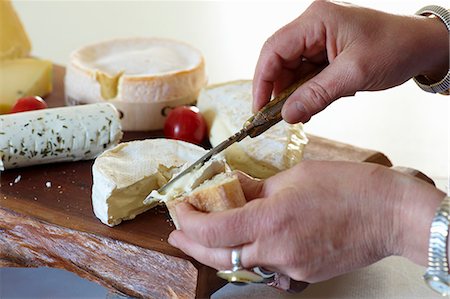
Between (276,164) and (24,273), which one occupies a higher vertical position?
(276,164)

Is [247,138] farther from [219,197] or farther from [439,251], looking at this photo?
[439,251]

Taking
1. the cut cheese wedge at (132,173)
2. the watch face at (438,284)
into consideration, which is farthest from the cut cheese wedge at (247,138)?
the watch face at (438,284)

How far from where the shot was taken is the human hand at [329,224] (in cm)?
115

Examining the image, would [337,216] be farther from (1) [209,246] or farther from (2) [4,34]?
(2) [4,34]

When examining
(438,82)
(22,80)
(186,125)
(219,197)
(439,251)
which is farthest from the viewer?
(22,80)

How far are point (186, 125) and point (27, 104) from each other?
42cm

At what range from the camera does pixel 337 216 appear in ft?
3.81

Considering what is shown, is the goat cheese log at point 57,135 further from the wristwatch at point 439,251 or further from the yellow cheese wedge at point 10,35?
the wristwatch at point 439,251

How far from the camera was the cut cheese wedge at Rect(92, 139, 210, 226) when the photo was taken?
1549 mm

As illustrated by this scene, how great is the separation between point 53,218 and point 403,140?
4.15 feet

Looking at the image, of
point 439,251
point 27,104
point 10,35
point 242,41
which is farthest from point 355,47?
point 242,41

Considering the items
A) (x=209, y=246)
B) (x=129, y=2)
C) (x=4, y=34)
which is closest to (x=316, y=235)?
(x=209, y=246)

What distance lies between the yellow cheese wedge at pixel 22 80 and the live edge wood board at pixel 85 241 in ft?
1.43

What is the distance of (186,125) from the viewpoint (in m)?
1.92
